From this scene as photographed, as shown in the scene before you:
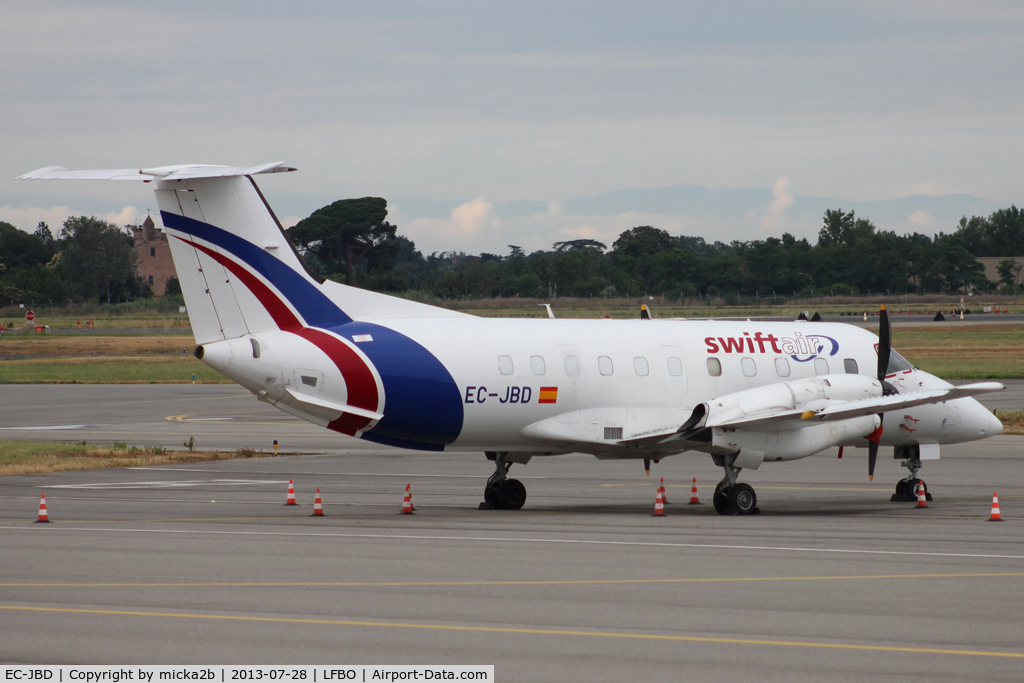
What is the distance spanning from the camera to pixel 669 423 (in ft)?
66.2

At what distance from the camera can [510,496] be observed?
20031mm

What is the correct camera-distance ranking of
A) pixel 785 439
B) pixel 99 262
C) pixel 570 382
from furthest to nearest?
1. pixel 99 262
2. pixel 785 439
3. pixel 570 382

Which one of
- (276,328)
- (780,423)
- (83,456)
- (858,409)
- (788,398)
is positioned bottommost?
(83,456)

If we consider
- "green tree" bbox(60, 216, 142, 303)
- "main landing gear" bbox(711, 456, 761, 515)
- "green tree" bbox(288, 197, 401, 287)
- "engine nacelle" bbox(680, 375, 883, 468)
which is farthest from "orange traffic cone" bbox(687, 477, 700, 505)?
"green tree" bbox(60, 216, 142, 303)

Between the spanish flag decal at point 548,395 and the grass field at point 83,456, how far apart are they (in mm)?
12895

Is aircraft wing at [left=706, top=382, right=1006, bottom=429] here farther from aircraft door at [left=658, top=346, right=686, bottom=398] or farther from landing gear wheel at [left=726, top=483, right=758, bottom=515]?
aircraft door at [left=658, top=346, right=686, bottom=398]

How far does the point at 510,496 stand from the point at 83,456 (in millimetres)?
13954

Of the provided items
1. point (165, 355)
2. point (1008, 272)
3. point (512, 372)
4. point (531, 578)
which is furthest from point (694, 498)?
point (1008, 272)

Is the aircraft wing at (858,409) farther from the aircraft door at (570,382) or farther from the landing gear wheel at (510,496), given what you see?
the landing gear wheel at (510,496)

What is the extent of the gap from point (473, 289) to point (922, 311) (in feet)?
150

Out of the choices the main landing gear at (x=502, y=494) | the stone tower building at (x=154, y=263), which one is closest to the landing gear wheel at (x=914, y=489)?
the main landing gear at (x=502, y=494)

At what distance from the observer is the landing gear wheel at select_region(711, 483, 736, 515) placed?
19.2 meters

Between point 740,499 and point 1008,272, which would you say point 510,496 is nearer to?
point 740,499

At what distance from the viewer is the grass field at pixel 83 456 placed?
27.0m
